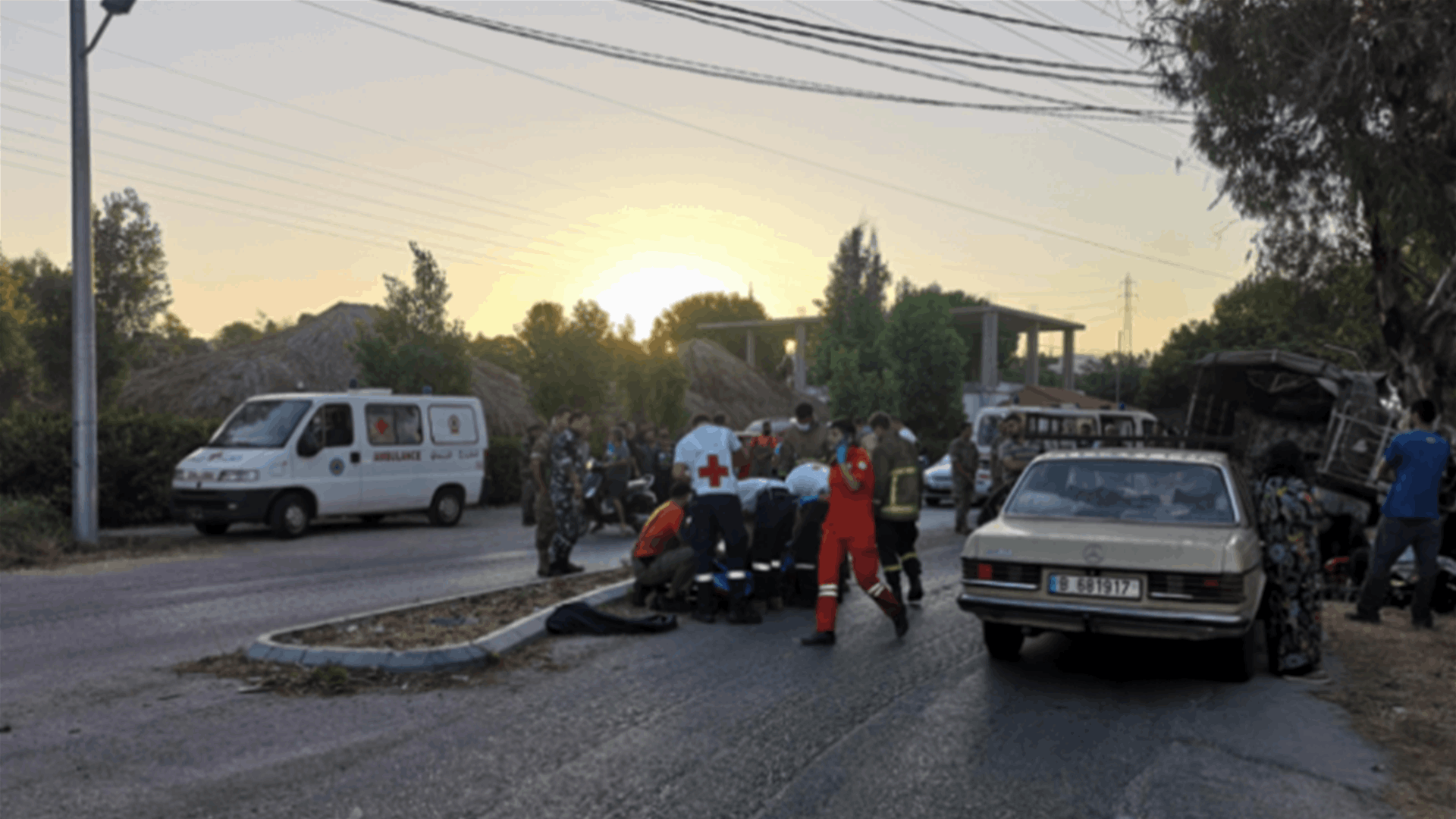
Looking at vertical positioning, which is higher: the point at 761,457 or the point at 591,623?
the point at 761,457

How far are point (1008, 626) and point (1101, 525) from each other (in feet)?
3.15

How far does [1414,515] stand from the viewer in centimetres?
908

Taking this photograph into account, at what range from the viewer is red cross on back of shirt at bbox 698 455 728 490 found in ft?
30.4

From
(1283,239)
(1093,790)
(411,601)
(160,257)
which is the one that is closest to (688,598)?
(411,601)

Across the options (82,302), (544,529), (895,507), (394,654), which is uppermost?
(82,302)

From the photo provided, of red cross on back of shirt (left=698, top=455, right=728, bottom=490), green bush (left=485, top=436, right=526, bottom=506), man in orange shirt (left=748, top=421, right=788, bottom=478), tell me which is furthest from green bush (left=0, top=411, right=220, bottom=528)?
red cross on back of shirt (left=698, top=455, right=728, bottom=490)

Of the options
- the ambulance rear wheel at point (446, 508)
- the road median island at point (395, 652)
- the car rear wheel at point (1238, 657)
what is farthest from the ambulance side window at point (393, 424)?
the car rear wheel at point (1238, 657)

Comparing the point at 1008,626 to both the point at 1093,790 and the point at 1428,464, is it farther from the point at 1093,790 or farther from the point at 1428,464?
the point at 1428,464

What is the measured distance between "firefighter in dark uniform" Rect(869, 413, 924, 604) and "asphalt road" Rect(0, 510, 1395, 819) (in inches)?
37.6

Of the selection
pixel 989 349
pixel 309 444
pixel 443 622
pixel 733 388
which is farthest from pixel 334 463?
pixel 989 349

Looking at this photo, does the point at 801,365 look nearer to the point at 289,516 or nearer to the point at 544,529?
the point at 289,516

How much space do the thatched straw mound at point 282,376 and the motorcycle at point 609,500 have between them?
32.3 feet

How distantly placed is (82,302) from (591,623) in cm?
1019

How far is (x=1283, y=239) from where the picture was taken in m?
16.2
